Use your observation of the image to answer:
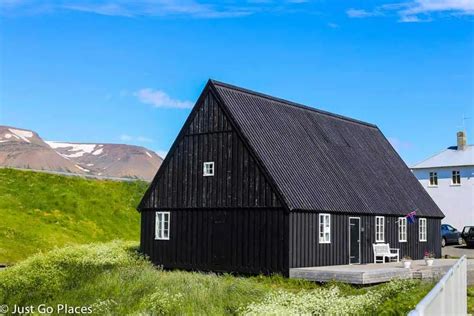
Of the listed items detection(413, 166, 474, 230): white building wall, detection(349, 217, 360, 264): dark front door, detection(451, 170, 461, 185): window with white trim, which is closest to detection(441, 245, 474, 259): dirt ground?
detection(413, 166, 474, 230): white building wall

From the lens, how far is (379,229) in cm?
2983

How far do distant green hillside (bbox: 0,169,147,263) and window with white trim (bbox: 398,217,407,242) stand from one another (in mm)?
17643

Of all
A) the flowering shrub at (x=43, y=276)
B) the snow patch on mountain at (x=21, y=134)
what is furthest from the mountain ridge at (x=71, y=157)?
the flowering shrub at (x=43, y=276)

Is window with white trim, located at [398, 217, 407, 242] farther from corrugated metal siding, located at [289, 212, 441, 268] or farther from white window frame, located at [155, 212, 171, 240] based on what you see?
white window frame, located at [155, 212, 171, 240]

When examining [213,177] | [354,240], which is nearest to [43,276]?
[213,177]

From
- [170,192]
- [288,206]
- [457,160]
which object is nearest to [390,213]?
[288,206]

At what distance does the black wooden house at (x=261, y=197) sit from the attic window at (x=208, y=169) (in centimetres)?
5

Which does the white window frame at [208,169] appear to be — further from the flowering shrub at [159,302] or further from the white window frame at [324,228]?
the flowering shrub at [159,302]

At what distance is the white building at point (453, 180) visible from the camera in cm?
5459

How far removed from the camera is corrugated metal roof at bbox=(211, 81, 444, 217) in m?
26.1

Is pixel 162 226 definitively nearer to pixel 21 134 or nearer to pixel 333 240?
pixel 333 240

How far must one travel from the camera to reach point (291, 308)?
13.5 meters

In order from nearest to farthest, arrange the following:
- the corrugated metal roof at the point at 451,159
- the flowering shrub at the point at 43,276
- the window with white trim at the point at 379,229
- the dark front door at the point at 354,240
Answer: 1. the flowering shrub at the point at 43,276
2. the dark front door at the point at 354,240
3. the window with white trim at the point at 379,229
4. the corrugated metal roof at the point at 451,159

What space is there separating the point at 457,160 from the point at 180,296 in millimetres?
45799
